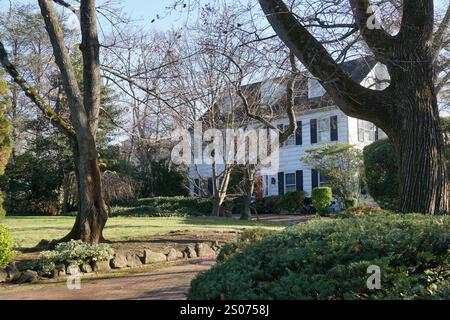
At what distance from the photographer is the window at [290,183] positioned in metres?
30.6

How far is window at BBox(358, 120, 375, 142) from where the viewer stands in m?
28.4

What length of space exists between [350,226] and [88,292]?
4.34m

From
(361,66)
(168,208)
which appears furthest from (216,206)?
(361,66)

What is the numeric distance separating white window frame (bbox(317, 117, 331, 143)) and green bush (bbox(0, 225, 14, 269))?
22235mm

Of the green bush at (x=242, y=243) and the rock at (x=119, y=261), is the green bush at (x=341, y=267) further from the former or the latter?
the rock at (x=119, y=261)

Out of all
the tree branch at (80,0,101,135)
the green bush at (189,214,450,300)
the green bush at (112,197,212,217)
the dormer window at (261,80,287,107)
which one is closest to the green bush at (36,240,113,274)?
the tree branch at (80,0,101,135)

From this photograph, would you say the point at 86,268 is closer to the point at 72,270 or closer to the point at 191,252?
the point at 72,270

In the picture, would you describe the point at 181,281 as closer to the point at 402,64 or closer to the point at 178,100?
the point at 402,64

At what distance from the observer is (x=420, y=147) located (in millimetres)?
7637

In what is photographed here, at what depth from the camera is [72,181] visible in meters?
29.5

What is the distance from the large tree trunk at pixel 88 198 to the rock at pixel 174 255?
1.57 meters

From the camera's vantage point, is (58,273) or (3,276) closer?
(3,276)

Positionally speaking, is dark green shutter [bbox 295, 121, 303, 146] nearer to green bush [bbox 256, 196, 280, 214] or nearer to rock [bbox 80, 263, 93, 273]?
green bush [bbox 256, 196, 280, 214]

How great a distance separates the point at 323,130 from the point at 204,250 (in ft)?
63.2
